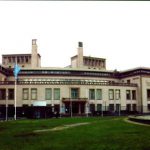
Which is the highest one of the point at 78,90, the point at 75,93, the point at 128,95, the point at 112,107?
the point at 78,90

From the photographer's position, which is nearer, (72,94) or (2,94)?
(2,94)

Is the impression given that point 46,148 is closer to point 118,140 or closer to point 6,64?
point 118,140

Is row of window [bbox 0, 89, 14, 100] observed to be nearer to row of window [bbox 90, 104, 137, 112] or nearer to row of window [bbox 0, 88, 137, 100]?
row of window [bbox 0, 88, 137, 100]

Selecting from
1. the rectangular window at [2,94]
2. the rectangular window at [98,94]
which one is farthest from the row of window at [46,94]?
the rectangular window at [98,94]

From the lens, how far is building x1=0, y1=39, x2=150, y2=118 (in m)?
85.4

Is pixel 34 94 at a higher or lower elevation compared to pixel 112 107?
higher

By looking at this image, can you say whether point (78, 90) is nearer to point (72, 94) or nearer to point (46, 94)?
point (72, 94)

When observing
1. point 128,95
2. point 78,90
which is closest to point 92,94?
point 78,90

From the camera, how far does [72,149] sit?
59.9 feet

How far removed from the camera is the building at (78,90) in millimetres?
85438

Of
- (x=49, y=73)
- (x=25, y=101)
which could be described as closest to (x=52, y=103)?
(x=25, y=101)

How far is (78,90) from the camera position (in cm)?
8956

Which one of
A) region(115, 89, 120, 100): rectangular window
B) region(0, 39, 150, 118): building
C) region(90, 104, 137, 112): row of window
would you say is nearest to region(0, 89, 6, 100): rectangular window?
region(0, 39, 150, 118): building

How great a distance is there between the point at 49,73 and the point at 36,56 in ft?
32.3
